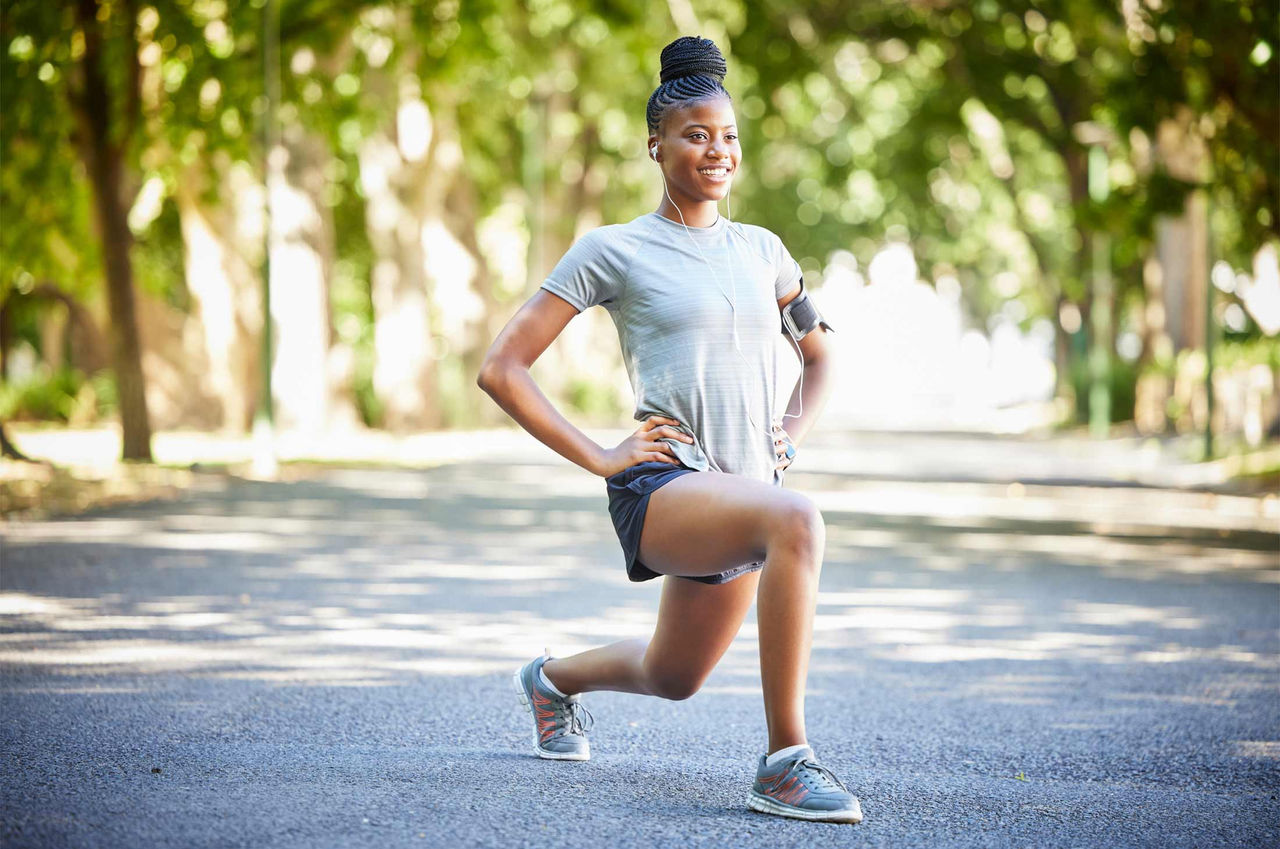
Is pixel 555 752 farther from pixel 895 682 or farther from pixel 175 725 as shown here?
pixel 895 682

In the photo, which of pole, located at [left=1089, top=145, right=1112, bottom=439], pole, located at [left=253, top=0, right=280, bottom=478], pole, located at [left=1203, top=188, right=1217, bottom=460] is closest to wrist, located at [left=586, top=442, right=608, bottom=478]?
pole, located at [left=253, top=0, right=280, bottom=478]

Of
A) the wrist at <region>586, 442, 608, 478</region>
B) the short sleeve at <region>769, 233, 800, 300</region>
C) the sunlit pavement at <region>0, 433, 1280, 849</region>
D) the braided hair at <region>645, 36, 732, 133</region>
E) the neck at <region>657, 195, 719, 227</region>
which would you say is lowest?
the sunlit pavement at <region>0, 433, 1280, 849</region>

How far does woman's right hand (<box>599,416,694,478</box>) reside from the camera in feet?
14.6

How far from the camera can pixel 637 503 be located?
452 centimetres

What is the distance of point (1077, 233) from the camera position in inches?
1513

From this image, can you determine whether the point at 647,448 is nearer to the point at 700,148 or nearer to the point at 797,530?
the point at 797,530

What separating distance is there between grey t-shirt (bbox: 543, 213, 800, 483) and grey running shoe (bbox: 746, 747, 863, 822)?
73 cm

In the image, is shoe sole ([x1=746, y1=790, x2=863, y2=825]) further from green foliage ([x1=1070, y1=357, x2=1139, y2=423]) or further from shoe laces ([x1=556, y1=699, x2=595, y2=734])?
green foliage ([x1=1070, y1=357, x2=1139, y2=423])

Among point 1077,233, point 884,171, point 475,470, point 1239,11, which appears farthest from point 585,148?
point 1239,11

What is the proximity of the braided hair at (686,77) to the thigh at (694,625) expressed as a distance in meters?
1.21

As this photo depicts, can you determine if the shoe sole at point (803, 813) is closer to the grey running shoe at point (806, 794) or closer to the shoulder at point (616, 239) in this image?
the grey running shoe at point (806, 794)

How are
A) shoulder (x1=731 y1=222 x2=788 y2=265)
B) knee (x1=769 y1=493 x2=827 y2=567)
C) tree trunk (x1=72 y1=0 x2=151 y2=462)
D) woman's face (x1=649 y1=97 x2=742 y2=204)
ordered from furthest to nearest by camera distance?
tree trunk (x1=72 y1=0 x2=151 y2=462), shoulder (x1=731 y1=222 x2=788 y2=265), woman's face (x1=649 y1=97 x2=742 y2=204), knee (x1=769 y1=493 x2=827 y2=567)

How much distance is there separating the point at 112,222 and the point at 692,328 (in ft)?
55.1

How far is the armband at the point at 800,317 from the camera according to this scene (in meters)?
4.87
